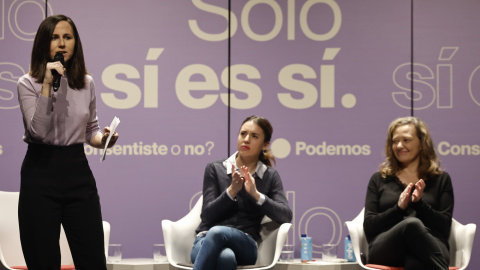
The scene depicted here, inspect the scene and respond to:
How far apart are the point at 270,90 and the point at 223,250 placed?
1.66m

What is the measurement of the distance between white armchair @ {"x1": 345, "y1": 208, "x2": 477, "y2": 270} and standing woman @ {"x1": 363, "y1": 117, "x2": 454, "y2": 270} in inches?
3.2

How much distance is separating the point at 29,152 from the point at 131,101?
8.13 feet

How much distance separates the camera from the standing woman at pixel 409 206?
3.76 m

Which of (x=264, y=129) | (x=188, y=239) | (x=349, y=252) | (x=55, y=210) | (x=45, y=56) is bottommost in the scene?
(x=349, y=252)

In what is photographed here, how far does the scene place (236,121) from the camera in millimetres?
5156

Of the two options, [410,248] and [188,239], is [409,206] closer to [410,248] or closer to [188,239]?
[410,248]

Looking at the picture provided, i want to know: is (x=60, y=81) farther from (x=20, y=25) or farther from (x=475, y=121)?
(x=475, y=121)

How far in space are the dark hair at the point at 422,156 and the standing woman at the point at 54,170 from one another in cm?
226

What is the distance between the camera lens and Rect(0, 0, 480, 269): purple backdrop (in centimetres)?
514

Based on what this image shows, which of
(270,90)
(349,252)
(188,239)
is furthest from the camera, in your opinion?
(270,90)

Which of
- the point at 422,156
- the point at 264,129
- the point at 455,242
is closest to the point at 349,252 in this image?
the point at 455,242

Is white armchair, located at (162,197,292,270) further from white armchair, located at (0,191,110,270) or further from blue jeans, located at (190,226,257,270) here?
white armchair, located at (0,191,110,270)

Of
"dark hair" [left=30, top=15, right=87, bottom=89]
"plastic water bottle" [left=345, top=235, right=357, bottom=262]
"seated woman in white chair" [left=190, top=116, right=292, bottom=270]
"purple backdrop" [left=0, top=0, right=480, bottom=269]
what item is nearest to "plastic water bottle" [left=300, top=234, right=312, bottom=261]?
"purple backdrop" [left=0, top=0, right=480, bottom=269]

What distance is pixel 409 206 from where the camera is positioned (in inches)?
161
